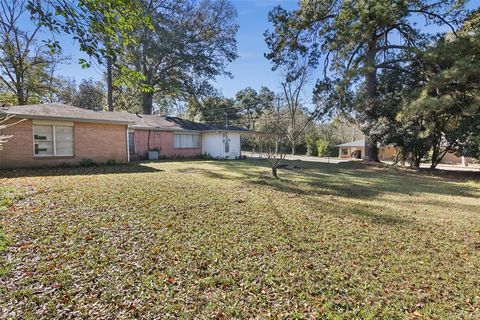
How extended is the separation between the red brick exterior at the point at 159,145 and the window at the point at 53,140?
5.98 meters

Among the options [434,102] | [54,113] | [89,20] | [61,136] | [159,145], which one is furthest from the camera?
[159,145]

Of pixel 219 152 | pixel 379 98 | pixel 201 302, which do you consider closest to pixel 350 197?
pixel 201 302

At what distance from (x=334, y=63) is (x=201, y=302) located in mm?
21041

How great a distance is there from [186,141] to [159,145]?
263 cm

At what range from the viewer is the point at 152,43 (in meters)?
23.0

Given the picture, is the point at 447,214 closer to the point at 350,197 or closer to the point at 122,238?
the point at 350,197

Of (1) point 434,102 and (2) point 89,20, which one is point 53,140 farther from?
(1) point 434,102

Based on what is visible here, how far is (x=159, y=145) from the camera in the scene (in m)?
19.8

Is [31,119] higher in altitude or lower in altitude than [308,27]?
lower

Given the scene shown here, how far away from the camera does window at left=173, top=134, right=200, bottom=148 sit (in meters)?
21.0

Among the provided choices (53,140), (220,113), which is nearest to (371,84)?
(53,140)

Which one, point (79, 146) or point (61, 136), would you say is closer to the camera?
point (61, 136)

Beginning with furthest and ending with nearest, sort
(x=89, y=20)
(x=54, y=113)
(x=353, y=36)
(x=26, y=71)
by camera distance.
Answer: (x=26, y=71) < (x=353, y=36) < (x=54, y=113) < (x=89, y=20)

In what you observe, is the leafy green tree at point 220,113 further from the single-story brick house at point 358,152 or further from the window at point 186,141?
the single-story brick house at point 358,152
